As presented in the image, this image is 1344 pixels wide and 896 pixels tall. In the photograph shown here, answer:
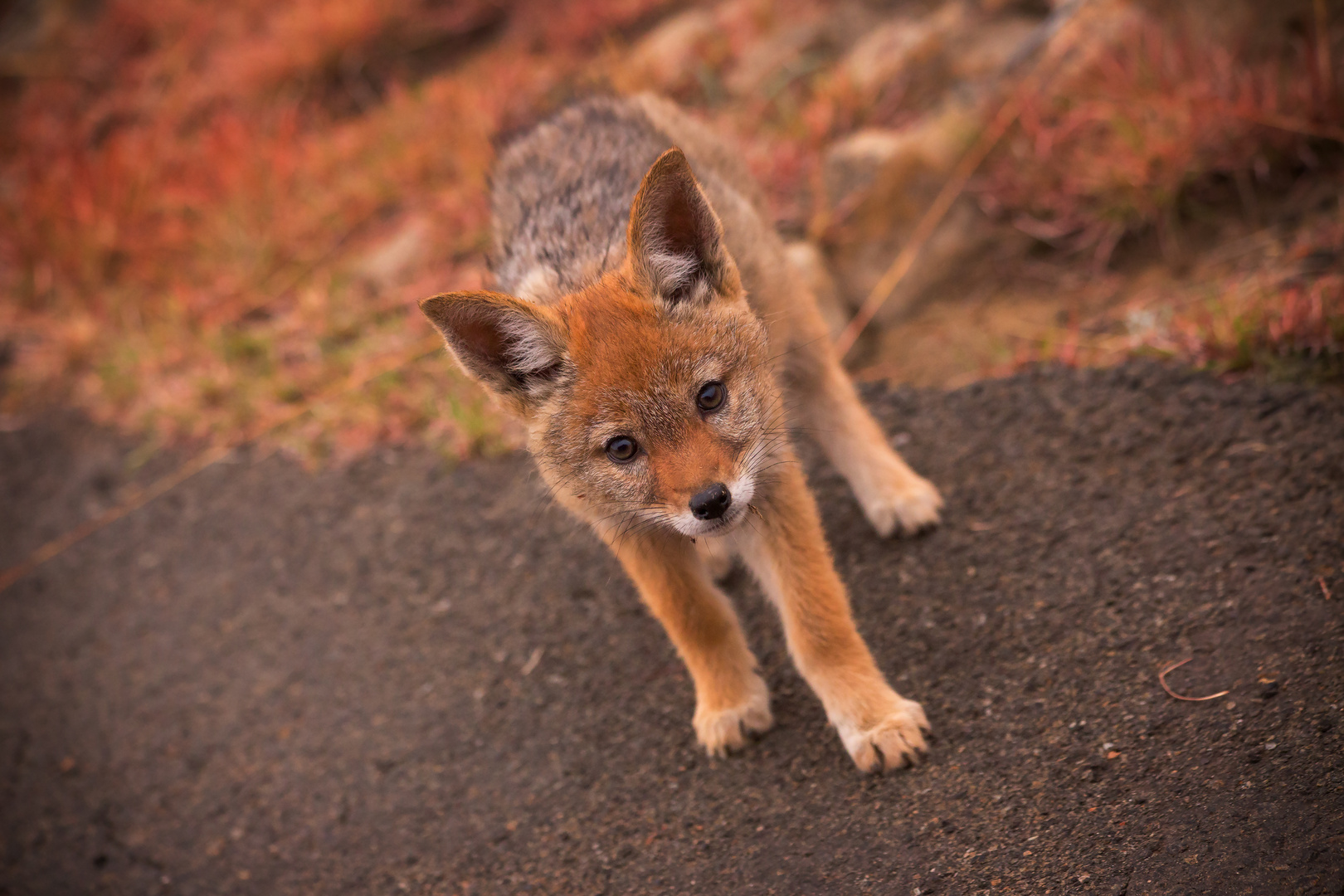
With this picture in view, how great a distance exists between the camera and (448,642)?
4152 millimetres

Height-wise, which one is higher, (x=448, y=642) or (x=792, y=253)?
(x=792, y=253)

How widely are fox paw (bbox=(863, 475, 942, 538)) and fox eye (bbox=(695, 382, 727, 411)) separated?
121 centimetres

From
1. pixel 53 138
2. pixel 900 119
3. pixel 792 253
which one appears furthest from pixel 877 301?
pixel 53 138

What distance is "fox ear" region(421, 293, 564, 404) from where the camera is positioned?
2.72 metres

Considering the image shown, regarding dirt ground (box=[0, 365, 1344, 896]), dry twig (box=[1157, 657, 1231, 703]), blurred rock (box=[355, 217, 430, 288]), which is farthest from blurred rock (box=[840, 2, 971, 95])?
dry twig (box=[1157, 657, 1231, 703])

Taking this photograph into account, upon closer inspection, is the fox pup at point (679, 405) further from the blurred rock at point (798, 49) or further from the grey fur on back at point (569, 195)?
the blurred rock at point (798, 49)

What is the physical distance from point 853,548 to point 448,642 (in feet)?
5.99

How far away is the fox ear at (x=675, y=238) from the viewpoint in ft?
8.93

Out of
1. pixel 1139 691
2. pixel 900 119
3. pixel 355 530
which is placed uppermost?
pixel 900 119

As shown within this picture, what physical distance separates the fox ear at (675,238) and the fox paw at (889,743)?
4.80 ft

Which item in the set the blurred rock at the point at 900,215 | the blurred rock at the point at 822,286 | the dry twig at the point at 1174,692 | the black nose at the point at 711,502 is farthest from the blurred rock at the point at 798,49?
the dry twig at the point at 1174,692

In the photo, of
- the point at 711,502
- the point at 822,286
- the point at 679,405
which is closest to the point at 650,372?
the point at 679,405

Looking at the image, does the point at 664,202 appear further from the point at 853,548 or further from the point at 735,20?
the point at 735,20

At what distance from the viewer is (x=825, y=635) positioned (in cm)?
303
